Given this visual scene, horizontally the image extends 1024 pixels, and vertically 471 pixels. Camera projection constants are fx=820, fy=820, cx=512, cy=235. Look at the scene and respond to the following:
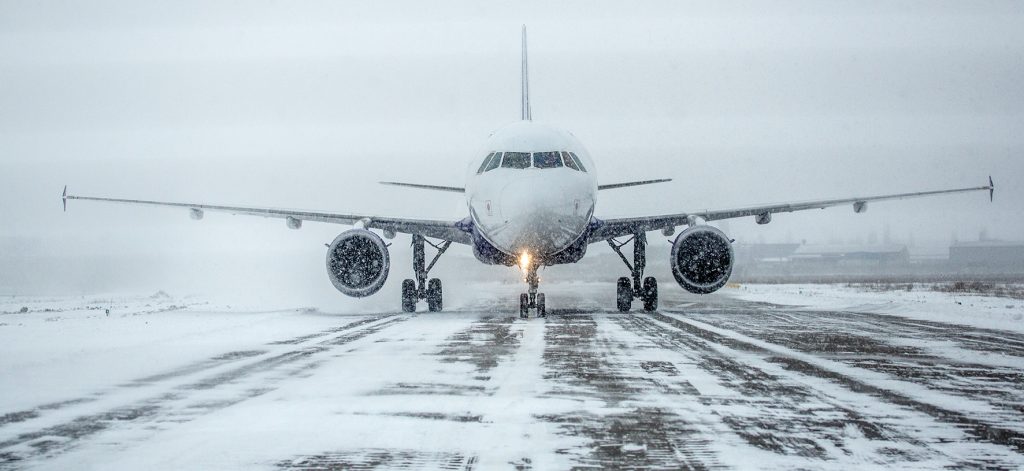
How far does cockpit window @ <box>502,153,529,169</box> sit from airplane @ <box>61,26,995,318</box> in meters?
0.02

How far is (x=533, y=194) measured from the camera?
15.5 metres

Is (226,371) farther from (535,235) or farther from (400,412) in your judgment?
(535,235)

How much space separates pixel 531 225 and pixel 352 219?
20.9 feet

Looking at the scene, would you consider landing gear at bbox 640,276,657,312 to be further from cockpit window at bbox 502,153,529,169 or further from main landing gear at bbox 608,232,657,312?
cockpit window at bbox 502,153,529,169

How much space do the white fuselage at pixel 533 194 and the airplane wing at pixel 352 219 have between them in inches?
78.3

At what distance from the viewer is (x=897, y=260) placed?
114 meters

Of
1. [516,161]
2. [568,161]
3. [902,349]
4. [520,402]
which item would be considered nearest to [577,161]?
[568,161]

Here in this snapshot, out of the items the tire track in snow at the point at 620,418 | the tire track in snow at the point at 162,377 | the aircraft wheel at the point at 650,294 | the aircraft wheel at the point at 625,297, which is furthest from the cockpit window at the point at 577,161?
the tire track in snow at the point at 620,418

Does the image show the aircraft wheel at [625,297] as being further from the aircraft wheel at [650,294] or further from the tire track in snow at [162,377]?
the tire track in snow at [162,377]

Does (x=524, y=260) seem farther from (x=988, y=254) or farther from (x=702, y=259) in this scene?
(x=988, y=254)

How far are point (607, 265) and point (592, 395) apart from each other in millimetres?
81010

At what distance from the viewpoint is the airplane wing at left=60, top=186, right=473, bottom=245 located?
19.7 m

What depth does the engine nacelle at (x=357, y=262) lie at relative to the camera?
18453 millimetres

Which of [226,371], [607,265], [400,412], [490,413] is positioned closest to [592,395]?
A: [490,413]
